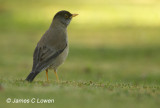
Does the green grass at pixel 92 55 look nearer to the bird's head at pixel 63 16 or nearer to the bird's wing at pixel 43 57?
the bird's wing at pixel 43 57

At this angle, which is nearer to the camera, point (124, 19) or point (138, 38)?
point (138, 38)

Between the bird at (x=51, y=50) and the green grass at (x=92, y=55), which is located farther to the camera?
the bird at (x=51, y=50)

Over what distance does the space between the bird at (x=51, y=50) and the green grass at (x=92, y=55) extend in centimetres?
46

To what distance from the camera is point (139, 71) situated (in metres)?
20.8

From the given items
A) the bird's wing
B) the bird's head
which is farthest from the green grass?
the bird's head

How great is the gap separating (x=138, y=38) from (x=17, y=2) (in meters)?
28.1

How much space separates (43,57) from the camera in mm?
10391

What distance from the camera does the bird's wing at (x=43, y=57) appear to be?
10.2 meters

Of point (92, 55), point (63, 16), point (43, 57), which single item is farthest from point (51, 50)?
point (92, 55)

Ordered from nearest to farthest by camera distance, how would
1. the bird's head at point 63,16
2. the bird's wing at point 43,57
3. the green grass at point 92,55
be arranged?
1. the green grass at point 92,55
2. the bird's wing at point 43,57
3. the bird's head at point 63,16

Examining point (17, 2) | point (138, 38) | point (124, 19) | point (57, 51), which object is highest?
point (17, 2)

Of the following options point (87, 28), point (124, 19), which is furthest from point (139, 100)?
point (124, 19)

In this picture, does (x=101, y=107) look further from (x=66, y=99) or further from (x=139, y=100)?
(x=139, y=100)

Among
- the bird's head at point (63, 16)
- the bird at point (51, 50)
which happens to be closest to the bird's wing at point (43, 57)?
the bird at point (51, 50)
